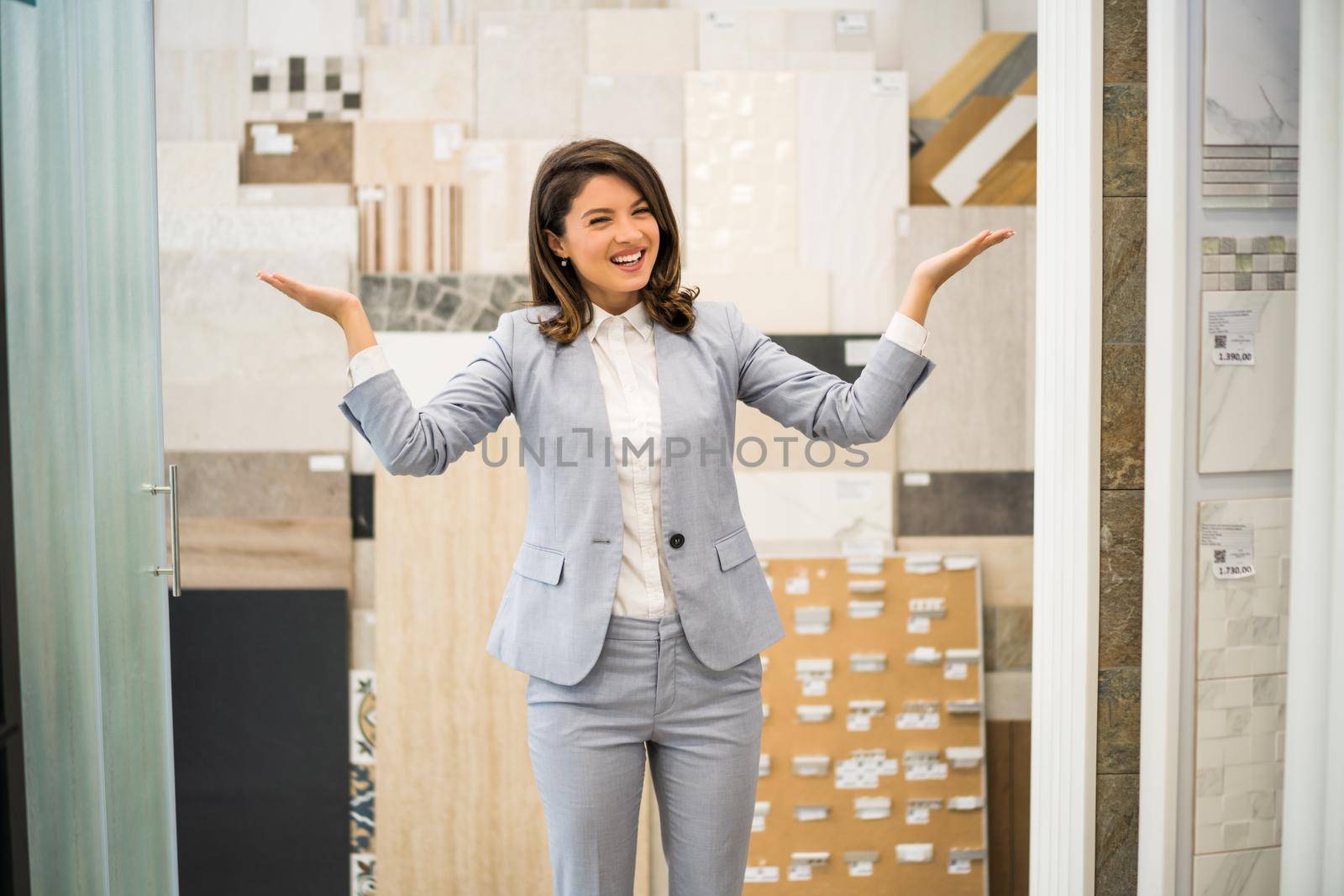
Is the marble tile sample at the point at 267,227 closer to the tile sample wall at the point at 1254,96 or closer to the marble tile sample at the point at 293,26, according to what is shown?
the marble tile sample at the point at 293,26

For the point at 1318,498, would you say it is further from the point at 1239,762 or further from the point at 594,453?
the point at 594,453

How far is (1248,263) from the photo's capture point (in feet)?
5.57

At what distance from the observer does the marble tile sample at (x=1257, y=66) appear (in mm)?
1673

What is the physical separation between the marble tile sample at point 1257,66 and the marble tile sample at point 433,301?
161cm

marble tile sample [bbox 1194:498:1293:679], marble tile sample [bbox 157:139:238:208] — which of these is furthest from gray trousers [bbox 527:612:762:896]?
marble tile sample [bbox 157:139:238:208]

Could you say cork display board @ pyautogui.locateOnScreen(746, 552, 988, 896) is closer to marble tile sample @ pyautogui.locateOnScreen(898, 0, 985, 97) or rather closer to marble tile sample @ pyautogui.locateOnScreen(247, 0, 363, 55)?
marble tile sample @ pyautogui.locateOnScreen(898, 0, 985, 97)

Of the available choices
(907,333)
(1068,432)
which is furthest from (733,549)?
(1068,432)

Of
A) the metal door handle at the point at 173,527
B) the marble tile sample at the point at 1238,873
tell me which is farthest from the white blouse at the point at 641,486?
the marble tile sample at the point at 1238,873

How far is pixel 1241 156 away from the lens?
5.55 ft

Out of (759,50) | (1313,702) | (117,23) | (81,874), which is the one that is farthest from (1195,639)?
(117,23)

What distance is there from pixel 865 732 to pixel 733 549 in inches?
53.6

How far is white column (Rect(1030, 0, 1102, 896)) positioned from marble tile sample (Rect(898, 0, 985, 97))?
28.3 inches

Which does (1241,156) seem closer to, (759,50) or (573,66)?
(759,50)

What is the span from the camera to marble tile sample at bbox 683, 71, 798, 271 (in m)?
2.55
